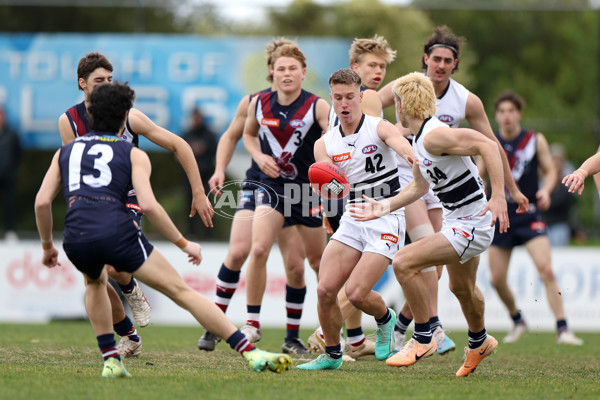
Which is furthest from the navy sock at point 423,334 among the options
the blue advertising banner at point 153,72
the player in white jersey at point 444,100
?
the blue advertising banner at point 153,72

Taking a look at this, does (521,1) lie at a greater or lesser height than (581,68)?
greater

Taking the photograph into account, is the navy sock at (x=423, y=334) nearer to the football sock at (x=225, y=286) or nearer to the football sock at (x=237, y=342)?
the football sock at (x=237, y=342)

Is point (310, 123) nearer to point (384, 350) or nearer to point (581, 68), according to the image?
point (384, 350)

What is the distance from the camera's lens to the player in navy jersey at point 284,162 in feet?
25.8

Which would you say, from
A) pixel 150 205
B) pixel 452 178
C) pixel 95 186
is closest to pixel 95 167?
pixel 95 186

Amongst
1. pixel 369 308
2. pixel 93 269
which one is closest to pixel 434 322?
pixel 369 308

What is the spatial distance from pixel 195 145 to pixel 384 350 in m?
8.27

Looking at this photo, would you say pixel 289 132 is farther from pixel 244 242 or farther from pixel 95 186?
pixel 95 186

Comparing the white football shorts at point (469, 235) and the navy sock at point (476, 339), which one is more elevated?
the white football shorts at point (469, 235)

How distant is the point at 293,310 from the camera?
827 centimetres

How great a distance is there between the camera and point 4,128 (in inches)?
604

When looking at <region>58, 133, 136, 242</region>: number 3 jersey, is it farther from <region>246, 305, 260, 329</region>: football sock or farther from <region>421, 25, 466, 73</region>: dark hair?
<region>421, 25, 466, 73</region>: dark hair

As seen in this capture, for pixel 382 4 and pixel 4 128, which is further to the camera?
pixel 382 4

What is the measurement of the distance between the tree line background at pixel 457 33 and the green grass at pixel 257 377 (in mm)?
9455
